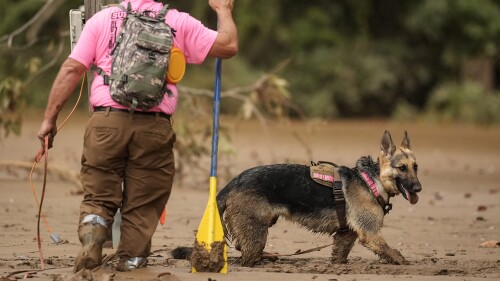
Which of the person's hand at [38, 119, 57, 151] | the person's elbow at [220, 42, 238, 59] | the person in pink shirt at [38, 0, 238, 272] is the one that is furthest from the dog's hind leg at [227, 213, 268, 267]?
the person's hand at [38, 119, 57, 151]

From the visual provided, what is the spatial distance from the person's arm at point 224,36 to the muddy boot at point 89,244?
1.48 metres

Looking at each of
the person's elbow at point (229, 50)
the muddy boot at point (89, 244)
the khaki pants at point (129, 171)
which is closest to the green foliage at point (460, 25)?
the person's elbow at point (229, 50)

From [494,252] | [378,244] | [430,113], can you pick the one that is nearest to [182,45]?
[378,244]

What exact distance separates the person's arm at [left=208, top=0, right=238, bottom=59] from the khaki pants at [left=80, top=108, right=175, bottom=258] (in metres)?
0.62

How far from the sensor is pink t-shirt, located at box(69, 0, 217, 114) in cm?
739

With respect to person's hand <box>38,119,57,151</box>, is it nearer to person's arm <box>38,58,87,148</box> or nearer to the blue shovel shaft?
person's arm <box>38,58,87,148</box>

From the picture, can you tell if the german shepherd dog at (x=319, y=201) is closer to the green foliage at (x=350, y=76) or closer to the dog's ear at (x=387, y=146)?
the dog's ear at (x=387, y=146)

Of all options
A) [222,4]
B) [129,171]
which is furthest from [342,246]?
[222,4]

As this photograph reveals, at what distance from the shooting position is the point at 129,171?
760 cm

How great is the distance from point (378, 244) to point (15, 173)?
808 cm

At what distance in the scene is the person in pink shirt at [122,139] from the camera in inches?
291

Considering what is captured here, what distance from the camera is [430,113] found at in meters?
31.0

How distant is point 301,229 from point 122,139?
13.3ft

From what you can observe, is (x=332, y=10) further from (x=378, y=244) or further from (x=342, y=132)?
(x=378, y=244)
